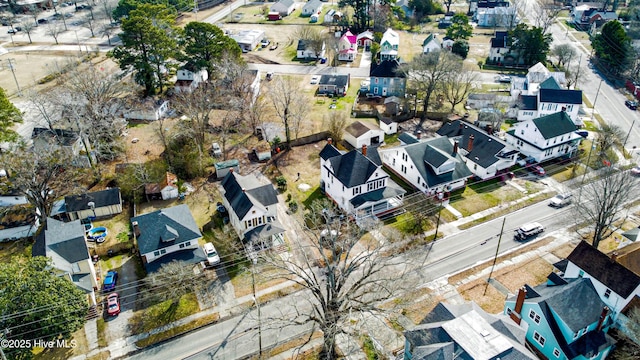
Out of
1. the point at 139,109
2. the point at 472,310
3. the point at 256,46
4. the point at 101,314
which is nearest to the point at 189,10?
the point at 256,46

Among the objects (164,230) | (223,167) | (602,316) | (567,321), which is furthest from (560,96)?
(164,230)

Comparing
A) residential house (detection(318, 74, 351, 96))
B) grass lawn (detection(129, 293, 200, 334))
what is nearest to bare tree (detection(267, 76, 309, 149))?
residential house (detection(318, 74, 351, 96))

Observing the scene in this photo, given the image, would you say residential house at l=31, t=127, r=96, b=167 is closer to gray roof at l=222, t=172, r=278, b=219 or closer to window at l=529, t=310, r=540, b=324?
gray roof at l=222, t=172, r=278, b=219

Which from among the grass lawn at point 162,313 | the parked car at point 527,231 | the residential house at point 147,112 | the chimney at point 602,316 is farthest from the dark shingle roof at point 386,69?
the chimney at point 602,316

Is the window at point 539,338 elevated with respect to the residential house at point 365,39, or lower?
lower

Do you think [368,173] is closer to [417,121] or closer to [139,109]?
[417,121]

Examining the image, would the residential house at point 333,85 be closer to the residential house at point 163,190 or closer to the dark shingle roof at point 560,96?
the dark shingle roof at point 560,96

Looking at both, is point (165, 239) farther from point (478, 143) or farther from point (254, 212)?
point (478, 143)
